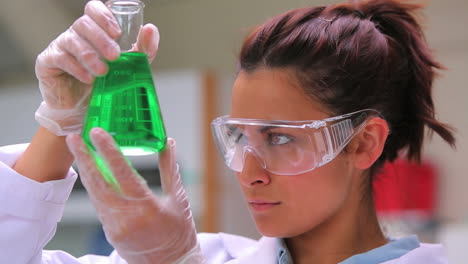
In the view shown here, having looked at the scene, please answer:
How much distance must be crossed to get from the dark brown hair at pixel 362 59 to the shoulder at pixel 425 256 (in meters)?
0.25

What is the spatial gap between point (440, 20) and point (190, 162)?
2.25 metres

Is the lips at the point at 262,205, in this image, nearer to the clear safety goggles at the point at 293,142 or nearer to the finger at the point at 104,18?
the clear safety goggles at the point at 293,142

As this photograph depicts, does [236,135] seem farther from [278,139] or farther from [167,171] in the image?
[167,171]

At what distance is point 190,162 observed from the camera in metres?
4.39

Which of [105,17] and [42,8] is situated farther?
[42,8]

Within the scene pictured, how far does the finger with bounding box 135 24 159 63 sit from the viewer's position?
4.06ft

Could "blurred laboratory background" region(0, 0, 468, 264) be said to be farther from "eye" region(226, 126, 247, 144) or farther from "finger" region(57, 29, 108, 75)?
"finger" region(57, 29, 108, 75)

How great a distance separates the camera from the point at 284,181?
1.35 m

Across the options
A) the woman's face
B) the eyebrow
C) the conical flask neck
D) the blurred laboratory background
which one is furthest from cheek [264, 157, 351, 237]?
the blurred laboratory background

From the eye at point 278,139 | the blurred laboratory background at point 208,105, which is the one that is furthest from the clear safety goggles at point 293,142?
the blurred laboratory background at point 208,105

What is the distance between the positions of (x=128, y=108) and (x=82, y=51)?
0.49 ft

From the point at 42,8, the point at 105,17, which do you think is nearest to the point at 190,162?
the point at 42,8

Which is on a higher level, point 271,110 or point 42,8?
point 271,110

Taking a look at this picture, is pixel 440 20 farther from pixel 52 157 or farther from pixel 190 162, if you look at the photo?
pixel 52 157
